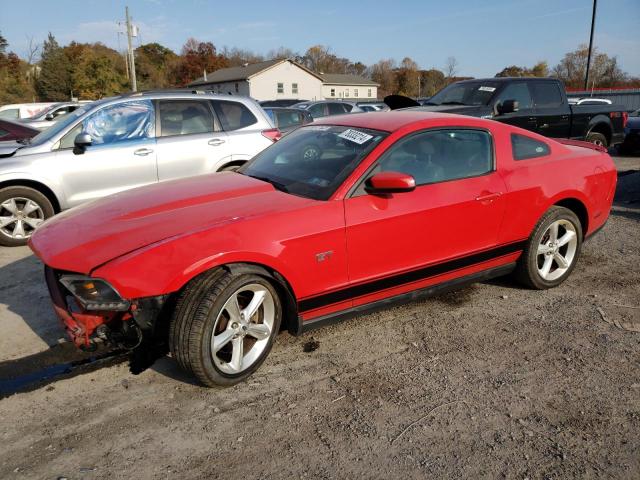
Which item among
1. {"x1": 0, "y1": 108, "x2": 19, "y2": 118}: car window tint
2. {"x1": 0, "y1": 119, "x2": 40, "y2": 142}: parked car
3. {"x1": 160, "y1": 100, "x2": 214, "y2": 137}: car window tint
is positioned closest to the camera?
{"x1": 160, "y1": 100, "x2": 214, "y2": 137}: car window tint

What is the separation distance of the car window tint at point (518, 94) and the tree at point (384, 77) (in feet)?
227

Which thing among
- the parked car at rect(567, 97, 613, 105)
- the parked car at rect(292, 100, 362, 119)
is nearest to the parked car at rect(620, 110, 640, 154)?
the parked car at rect(567, 97, 613, 105)

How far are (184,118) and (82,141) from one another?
4.35 feet

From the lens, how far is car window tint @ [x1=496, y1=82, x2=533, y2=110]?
28.2 ft

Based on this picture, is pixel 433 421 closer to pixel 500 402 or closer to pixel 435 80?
pixel 500 402

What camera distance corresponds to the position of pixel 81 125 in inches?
237

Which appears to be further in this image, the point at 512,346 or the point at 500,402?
the point at 512,346

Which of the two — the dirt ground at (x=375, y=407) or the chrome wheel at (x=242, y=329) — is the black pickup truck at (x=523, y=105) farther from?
the chrome wheel at (x=242, y=329)

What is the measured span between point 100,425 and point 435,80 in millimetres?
82397

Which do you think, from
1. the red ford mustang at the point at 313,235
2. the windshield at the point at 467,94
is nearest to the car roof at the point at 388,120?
the red ford mustang at the point at 313,235

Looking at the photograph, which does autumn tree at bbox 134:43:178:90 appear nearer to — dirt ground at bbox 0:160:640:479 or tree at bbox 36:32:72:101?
tree at bbox 36:32:72:101

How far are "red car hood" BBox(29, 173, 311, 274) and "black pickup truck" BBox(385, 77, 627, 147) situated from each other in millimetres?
5581

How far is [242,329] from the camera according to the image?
118 inches

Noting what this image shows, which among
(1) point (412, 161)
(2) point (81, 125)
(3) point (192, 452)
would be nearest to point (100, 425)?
(3) point (192, 452)
